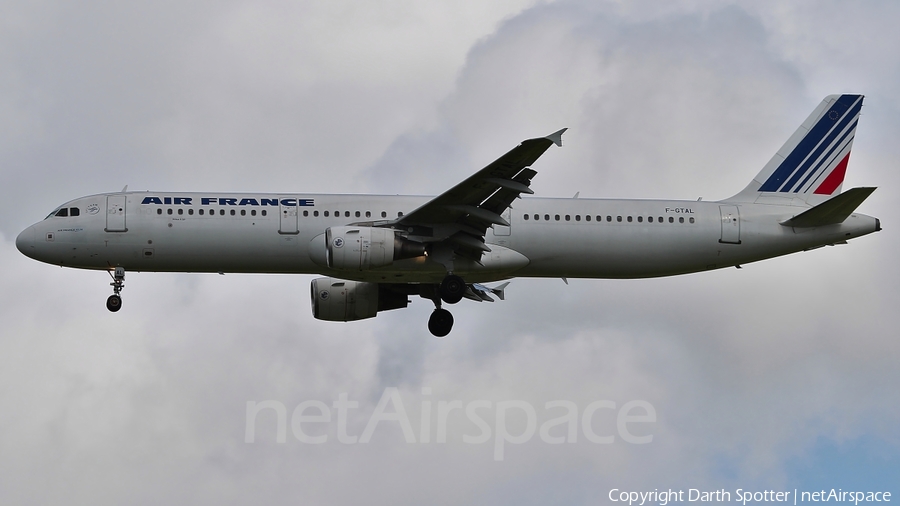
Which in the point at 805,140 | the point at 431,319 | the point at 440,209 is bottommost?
the point at 431,319

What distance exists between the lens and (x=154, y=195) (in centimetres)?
4234

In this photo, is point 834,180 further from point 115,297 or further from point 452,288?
point 115,297

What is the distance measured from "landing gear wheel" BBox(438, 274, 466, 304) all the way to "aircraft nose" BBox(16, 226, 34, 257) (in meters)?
13.8

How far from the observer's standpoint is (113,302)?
1671 inches

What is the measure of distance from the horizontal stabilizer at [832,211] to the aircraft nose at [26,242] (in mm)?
25248

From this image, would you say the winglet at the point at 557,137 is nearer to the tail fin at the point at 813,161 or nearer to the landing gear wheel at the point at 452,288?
the landing gear wheel at the point at 452,288

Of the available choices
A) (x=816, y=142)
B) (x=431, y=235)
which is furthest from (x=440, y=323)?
(x=816, y=142)

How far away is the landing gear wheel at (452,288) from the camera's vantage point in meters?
41.2

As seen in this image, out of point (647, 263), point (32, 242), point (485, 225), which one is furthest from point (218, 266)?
point (647, 263)

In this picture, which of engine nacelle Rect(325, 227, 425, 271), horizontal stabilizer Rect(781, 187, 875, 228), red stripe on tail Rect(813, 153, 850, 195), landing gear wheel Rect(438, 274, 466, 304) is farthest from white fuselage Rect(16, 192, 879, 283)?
red stripe on tail Rect(813, 153, 850, 195)

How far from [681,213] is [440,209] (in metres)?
8.79

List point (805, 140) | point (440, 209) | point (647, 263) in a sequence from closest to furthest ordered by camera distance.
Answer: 1. point (440, 209)
2. point (647, 263)
3. point (805, 140)

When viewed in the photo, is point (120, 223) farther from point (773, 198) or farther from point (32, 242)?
point (773, 198)

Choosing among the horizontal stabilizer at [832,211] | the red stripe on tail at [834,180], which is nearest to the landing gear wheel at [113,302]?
the horizontal stabilizer at [832,211]
